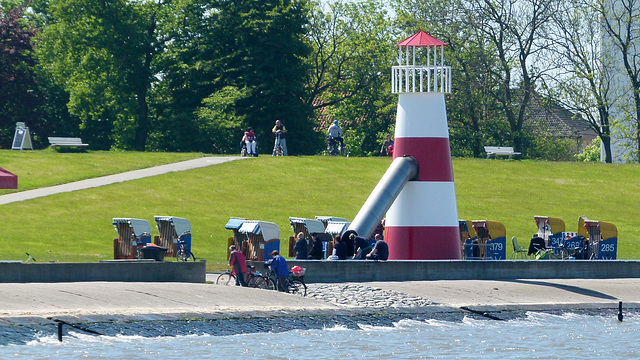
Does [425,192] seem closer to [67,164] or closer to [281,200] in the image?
[281,200]

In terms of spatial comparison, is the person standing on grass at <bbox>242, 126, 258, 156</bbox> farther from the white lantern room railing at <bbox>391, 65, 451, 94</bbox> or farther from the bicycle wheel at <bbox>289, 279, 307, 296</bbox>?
the bicycle wheel at <bbox>289, 279, 307, 296</bbox>

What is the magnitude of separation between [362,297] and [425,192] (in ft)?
15.6

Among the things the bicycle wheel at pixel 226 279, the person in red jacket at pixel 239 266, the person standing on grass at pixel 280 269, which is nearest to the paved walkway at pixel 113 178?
the bicycle wheel at pixel 226 279

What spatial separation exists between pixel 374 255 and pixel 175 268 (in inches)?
192

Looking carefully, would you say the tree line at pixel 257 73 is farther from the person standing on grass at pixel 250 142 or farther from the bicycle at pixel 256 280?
the bicycle at pixel 256 280

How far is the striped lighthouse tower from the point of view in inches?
1148

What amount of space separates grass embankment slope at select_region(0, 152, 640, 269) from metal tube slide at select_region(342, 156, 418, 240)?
0.97m

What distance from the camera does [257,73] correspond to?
65688 mm

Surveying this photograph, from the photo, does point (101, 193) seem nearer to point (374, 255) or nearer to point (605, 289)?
point (374, 255)

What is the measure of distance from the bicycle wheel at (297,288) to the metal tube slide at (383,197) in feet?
11.5

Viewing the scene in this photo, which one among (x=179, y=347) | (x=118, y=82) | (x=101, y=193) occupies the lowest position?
(x=179, y=347)

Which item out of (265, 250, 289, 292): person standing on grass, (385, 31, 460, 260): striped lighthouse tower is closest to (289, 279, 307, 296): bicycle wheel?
(265, 250, 289, 292): person standing on grass

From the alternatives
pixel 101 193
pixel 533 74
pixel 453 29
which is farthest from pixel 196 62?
pixel 101 193

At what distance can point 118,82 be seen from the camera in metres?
68.9
